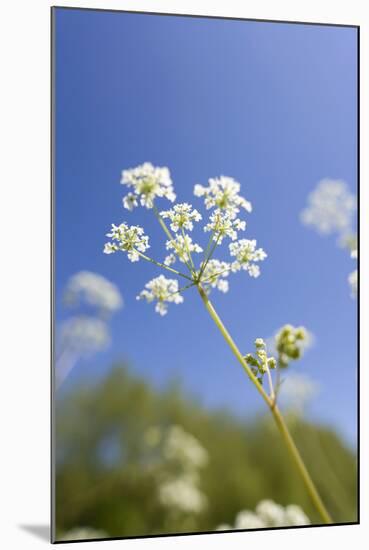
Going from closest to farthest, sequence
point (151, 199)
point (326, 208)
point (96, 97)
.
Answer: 1. point (151, 199)
2. point (96, 97)
3. point (326, 208)

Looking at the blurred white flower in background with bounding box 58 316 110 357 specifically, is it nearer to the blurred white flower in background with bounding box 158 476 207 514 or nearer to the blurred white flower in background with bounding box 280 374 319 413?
the blurred white flower in background with bounding box 158 476 207 514

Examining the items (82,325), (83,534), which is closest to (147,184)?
(82,325)

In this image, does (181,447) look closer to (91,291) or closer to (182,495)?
(182,495)

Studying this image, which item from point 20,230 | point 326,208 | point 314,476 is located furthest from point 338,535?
point 20,230

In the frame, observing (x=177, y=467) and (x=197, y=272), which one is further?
(x=177, y=467)

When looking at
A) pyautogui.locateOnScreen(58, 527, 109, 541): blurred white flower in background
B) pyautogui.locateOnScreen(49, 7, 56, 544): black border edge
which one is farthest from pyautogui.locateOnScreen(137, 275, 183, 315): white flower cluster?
Result: pyautogui.locateOnScreen(58, 527, 109, 541): blurred white flower in background

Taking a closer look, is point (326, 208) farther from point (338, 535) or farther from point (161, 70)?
point (338, 535)
